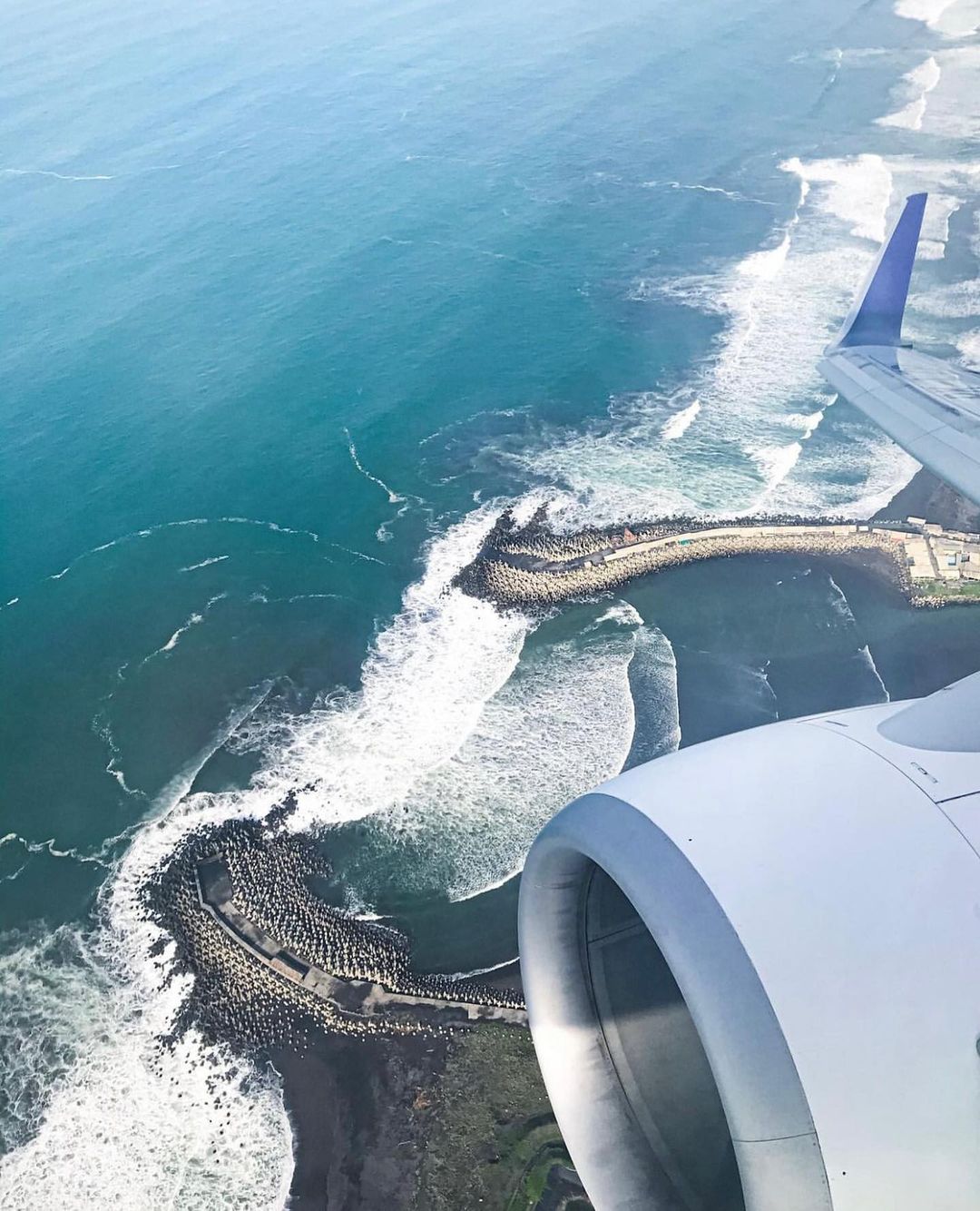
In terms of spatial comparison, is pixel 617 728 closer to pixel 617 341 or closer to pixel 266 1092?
pixel 266 1092

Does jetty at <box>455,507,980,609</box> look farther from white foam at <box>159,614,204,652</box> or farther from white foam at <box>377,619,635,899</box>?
white foam at <box>159,614,204,652</box>

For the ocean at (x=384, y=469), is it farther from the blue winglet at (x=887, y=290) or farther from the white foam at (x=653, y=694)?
the blue winglet at (x=887, y=290)

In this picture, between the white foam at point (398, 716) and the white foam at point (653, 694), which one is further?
the white foam at point (653, 694)

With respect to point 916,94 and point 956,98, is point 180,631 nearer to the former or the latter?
point 916,94

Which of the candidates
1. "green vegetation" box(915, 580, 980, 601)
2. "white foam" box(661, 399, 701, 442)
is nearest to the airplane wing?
"green vegetation" box(915, 580, 980, 601)

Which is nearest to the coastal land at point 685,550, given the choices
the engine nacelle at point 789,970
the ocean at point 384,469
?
the ocean at point 384,469

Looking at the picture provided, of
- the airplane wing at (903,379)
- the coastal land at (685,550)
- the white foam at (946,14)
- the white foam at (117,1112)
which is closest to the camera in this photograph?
the airplane wing at (903,379)

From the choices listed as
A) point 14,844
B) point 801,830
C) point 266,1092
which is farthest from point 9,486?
point 801,830
